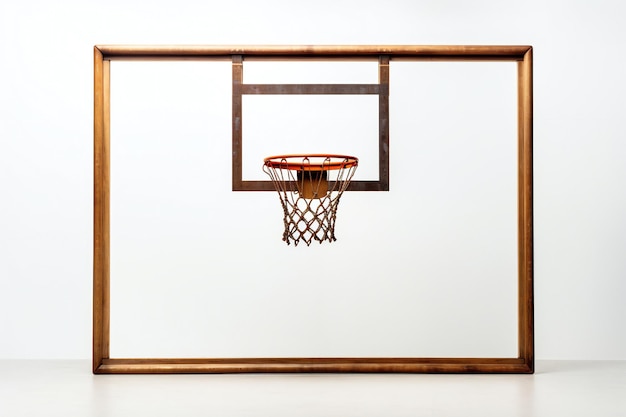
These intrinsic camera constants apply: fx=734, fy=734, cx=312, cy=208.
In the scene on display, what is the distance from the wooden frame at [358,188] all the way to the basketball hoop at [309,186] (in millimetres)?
150

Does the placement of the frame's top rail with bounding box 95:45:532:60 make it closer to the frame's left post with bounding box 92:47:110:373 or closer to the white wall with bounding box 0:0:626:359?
the frame's left post with bounding box 92:47:110:373

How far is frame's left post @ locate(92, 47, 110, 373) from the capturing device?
4473 mm

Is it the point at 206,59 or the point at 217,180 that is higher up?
the point at 206,59

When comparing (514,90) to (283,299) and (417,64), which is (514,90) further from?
(283,299)

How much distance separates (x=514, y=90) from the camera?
15.0 feet

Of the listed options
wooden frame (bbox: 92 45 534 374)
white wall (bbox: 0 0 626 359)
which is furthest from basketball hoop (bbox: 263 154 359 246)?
white wall (bbox: 0 0 626 359)

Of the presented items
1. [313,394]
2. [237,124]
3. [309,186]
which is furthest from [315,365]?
[237,124]

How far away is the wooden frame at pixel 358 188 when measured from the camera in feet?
14.5
